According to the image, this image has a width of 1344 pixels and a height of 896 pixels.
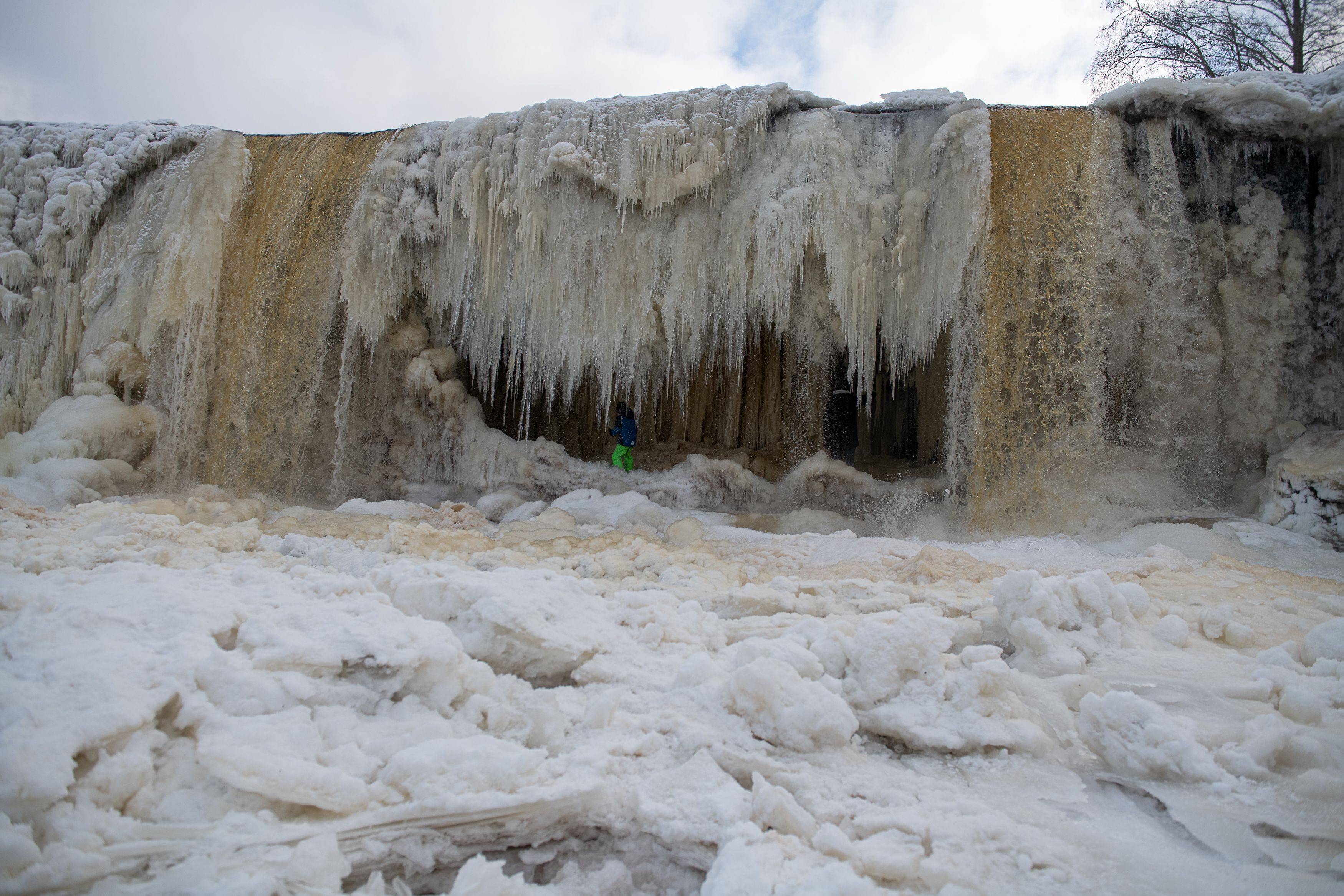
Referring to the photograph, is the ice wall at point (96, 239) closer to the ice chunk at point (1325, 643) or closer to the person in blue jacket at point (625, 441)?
the person in blue jacket at point (625, 441)

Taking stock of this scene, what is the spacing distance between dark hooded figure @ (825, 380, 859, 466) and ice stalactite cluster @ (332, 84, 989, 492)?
3.31 ft

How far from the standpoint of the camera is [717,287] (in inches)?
258

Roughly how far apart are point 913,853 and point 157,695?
1.52 m

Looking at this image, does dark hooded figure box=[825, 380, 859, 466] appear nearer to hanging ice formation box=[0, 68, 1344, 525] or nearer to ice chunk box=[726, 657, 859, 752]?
hanging ice formation box=[0, 68, 1344, 525]

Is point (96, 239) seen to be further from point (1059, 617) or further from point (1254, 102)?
point (1254, 102)

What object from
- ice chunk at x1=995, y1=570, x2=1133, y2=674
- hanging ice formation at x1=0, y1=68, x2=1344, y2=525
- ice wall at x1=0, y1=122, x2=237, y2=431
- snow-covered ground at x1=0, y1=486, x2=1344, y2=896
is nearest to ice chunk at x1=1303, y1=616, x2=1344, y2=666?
snow-covered ground at x1=0, y1=486, x2=1344, y2=896

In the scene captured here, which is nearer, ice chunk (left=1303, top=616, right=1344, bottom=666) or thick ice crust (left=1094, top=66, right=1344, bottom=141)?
ice chunk (left=1303, top=616, right=1344, bottom=666)

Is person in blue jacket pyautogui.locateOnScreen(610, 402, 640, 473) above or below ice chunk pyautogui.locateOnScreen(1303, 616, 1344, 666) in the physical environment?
above

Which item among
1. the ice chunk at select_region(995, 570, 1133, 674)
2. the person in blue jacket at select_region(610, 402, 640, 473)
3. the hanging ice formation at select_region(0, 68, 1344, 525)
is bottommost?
the ice chunk at select_region(995, 570, 1133, 674)

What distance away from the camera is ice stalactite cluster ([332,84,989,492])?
243 inches

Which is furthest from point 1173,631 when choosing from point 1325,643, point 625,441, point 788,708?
point 625,441

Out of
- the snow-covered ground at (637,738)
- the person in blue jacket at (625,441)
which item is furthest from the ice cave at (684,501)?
the person in blue jacket at (625,441)

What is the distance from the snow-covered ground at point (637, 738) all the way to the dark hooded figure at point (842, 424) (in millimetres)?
4997

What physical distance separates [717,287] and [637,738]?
520cm
